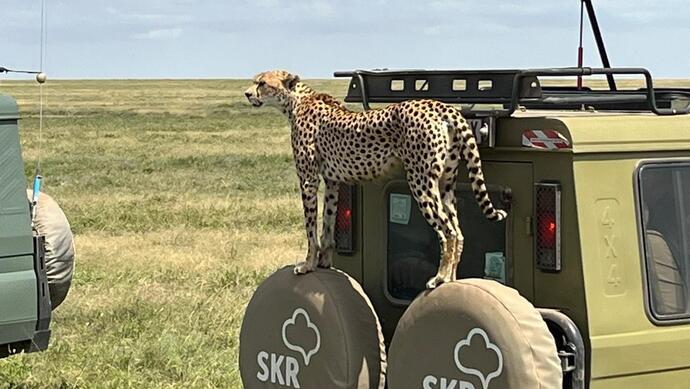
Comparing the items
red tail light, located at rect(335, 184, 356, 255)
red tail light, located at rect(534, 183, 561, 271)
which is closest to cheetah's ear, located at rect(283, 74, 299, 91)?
red tail light, located at rect(335, 184, 356, 255)

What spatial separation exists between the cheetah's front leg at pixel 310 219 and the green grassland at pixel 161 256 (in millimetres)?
3088

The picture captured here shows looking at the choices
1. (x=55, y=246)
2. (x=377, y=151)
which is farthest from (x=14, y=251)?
(x=377, y=151)

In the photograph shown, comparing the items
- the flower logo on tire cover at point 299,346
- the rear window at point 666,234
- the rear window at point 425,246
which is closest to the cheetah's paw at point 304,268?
the flower logo on tire cover at point 299,346

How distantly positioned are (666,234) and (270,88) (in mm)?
1358

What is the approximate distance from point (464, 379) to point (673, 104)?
61.1 inches

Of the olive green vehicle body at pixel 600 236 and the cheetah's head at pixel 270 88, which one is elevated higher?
the cheetah's head at pixel 270 88

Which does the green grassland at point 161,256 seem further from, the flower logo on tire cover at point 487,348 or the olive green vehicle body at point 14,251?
the flower logo on tire cover at point 487,348

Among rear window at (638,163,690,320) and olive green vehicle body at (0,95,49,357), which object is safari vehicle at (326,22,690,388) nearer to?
rear window at (638,163,690,320)

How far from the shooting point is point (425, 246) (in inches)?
164

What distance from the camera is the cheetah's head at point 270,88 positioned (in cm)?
417

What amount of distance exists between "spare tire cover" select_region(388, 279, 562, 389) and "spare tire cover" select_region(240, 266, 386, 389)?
0.23 m

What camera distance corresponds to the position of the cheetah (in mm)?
3641

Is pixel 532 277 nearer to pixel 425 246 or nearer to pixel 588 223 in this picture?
pixel 588 223

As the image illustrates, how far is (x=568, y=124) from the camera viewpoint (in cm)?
357
